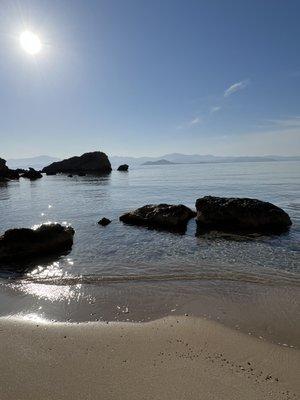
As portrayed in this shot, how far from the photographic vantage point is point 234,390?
618 centimetres

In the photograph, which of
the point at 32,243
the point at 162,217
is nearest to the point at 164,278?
the point at 32,243

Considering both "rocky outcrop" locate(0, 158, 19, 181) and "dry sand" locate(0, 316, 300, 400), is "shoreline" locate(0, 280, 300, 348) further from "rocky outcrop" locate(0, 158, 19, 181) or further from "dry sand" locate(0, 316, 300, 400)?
"rocky outcrop" locate(0, 158, 19, 181)

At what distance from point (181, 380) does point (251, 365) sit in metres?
1.50

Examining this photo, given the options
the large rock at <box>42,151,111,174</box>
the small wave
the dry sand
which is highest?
the large rock at <box>42,151,111,174</box>

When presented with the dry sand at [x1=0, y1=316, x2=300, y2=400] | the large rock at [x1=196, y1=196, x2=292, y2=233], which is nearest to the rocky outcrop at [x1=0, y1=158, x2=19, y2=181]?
the large rock at [x1=196, y1=196, x2=292, y2=233]

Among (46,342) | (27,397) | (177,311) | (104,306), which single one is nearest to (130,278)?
(104,306)

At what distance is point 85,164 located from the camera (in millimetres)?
126750

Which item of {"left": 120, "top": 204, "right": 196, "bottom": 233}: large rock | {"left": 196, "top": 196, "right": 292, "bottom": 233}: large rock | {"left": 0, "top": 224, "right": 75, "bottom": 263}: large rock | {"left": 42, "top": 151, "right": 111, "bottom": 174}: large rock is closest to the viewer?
{"left": 0, "top": 224, "right": 75, "bottom": 263}: large rock

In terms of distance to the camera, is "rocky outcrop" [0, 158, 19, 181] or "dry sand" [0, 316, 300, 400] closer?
"dry sand" [0, 316, 300, 400]

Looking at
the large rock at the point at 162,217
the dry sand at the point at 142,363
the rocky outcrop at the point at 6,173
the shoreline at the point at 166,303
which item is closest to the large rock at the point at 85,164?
the rocky outcrop at the point at 6,173

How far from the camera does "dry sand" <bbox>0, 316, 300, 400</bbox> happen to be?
6.21 metres

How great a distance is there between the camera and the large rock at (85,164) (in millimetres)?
126750

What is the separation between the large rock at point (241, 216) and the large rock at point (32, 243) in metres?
7.78

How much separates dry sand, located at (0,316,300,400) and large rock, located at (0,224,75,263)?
7.25m
